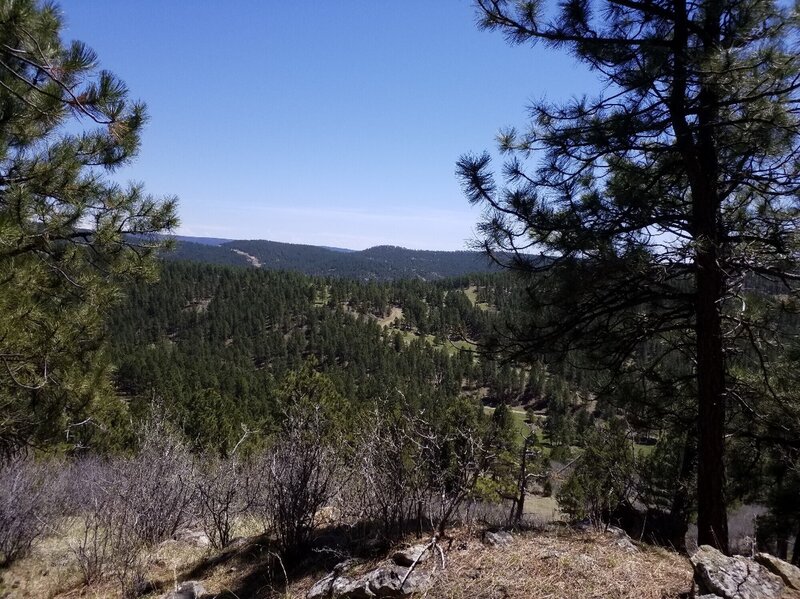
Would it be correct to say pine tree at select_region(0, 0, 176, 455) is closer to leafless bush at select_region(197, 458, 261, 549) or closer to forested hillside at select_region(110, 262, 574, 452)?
leafless bush at select_region(197, 458, 261, 549)

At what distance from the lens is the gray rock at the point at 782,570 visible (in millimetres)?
2972

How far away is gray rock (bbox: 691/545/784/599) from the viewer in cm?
273

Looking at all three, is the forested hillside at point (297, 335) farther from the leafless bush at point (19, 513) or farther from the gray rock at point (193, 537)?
the gray rock at point (193, 537)

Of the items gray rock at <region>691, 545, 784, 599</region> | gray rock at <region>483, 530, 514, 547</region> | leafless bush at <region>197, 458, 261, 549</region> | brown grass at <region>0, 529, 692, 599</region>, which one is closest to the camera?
gray rock at <region>691, 545, 784, 599</region>

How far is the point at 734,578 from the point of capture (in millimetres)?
2814

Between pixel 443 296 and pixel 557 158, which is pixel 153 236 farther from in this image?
pixel 443 296

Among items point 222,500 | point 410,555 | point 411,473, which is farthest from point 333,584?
point 222,500

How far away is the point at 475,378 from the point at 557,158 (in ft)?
283

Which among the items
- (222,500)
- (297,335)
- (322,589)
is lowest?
(297,335)

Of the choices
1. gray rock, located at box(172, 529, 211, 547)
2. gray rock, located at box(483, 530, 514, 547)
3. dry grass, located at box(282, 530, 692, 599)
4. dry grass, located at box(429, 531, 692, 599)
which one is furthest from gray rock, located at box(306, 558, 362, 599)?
gray rock, located at box(172, 529, 211, 547)

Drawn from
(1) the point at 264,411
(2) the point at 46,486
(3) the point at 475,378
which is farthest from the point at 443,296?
(2) the point at 46,486

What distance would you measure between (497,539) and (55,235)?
4365 mm

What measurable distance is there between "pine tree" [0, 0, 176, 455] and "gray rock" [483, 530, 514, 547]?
367cm

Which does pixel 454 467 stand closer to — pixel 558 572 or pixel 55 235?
pixel 558 572
